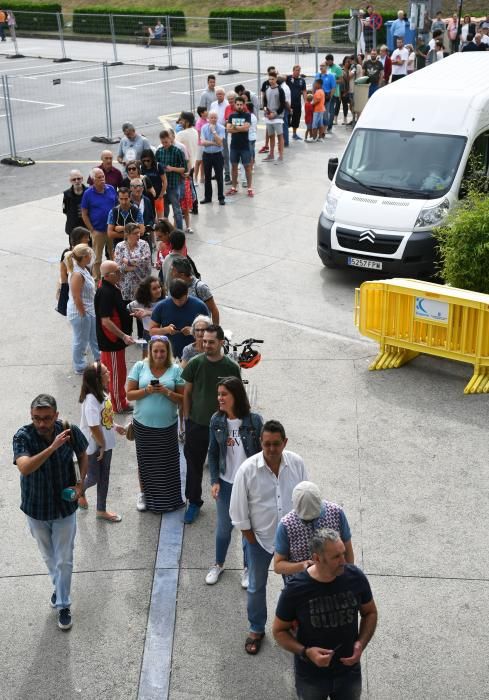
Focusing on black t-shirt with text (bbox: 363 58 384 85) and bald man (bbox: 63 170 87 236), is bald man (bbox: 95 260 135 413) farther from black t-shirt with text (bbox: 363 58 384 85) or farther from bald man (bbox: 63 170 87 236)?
black t-shirt with text (bbox: 363 58 384 85)

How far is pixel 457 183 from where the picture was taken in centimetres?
1305

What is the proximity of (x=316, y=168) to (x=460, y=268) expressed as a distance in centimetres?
912

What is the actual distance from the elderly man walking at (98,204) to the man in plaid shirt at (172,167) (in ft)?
6.38

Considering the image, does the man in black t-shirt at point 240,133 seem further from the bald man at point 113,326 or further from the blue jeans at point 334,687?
the blue jeans at point 334,687

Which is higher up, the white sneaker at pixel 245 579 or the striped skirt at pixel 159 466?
the striped skirt at pixel 159 466

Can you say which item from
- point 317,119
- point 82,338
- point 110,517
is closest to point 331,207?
point 82,338

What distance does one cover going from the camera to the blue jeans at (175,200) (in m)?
14.8

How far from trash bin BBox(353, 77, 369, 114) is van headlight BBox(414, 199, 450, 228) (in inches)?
435

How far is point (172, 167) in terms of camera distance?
14.6 meters

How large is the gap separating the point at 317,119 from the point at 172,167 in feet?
25.6

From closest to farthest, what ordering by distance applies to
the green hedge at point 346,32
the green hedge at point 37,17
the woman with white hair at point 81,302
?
1. the woman with white hair at point 81,302
2. the green hedge at point 346,32
3. the green hedge at point 37,17

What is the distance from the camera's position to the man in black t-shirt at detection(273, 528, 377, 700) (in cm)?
484

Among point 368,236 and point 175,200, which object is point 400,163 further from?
point 175,200

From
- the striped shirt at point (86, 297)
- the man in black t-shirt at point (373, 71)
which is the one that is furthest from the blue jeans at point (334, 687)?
the man in black t-shirt at point (373, 71)
